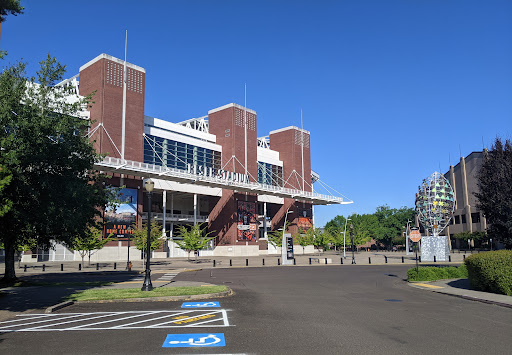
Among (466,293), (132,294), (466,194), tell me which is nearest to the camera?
(132,294)

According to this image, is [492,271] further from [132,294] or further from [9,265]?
[9,265]

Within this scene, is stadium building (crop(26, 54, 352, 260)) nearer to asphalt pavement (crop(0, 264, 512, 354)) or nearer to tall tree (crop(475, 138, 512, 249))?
asphalt pavement (crop(0, 264, 512, 354))

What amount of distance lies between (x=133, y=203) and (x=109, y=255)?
805cm

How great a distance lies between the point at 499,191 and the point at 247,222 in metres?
58.0

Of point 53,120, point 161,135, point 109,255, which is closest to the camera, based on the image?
point 53,120

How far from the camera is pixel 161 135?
70.2 metres

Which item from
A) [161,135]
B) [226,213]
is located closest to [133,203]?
[161,135]

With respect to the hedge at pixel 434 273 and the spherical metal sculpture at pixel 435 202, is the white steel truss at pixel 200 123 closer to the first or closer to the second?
the spherical metal sculpture at pixel 435 202

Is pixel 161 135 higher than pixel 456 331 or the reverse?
higher

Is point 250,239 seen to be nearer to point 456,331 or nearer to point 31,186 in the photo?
point 31,186

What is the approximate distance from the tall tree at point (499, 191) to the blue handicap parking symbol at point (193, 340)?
21503mm

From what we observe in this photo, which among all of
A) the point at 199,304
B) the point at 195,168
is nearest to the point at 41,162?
the point at 199,304

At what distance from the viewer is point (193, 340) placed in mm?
9016

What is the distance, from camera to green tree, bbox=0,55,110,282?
16.6 m
